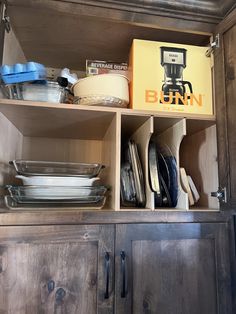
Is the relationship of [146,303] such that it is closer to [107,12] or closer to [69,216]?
[69,216]

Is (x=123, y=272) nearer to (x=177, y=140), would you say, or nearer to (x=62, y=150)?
(x=177, y=140)

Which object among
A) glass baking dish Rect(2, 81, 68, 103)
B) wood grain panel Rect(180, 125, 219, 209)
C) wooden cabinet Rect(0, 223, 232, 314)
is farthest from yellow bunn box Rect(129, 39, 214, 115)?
wooden cabinet Rect(0, 223, 232, 314)

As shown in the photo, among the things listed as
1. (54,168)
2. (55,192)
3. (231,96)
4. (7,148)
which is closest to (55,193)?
(55,192)

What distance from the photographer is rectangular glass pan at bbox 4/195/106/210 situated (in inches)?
30.3

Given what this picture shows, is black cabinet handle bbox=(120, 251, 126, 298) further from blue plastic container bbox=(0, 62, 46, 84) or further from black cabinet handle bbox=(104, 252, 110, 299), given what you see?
blue plastic container bbox=(0, 62, 46, 84)

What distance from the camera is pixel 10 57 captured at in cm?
89

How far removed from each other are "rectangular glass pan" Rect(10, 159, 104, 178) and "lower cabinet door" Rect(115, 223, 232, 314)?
0.77 ft

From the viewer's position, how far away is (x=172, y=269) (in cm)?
76

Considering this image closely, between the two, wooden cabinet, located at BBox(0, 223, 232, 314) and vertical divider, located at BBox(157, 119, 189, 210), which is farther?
vertical divider, located at BBox(157, 119, 189, 210)

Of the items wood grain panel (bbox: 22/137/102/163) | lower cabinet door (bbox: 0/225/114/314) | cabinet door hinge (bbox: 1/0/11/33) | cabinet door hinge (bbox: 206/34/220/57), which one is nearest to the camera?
lower cabinet door (bbox: 0/225/114/314)

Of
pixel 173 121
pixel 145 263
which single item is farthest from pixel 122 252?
pixel 173 121

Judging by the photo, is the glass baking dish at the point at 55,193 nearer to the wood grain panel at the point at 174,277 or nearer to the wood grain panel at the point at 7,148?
the wood grain panel at the point at 7,148

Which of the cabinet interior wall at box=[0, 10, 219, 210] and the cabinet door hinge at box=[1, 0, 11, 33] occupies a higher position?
the cabinet door hinge at box=[1, 0, 11, 33]

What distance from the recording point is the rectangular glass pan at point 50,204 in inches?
30.3
